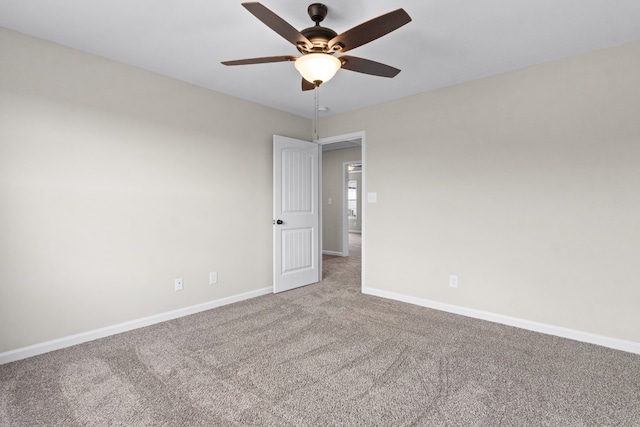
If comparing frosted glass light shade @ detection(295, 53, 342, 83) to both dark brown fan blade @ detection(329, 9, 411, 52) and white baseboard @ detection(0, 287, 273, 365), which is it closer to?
dark brown fan blade @ detection(329, 9, 411, 52)

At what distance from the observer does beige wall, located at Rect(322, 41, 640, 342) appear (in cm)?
248

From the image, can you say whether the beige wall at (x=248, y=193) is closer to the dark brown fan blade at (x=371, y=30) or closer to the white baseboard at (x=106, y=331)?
the white baseboard at (x=106, y=331)

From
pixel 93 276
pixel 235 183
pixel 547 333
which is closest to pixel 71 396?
pixel 93 276

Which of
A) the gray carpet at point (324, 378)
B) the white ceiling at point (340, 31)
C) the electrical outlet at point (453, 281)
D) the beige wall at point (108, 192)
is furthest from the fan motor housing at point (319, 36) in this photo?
the electrical outlet at point (453, 281)

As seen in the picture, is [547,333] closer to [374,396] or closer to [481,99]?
[374,396]

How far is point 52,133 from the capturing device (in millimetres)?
2430

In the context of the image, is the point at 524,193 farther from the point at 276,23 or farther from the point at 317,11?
the point at 276,23

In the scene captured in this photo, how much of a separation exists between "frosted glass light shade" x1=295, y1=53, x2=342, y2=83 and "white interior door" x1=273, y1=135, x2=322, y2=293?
2.05m

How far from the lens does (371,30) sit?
1.65 m

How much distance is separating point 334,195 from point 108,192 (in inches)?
192

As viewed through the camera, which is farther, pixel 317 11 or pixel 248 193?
pixel 248 193

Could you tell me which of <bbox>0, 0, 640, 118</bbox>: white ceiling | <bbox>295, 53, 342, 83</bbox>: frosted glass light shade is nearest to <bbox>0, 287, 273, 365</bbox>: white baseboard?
<bbox>0, 0, 640, 118</bbox>: white ceiling

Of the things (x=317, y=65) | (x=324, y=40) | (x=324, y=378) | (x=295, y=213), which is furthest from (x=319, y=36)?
(x=295, y=213)

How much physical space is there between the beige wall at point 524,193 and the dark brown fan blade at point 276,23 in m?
2.15
